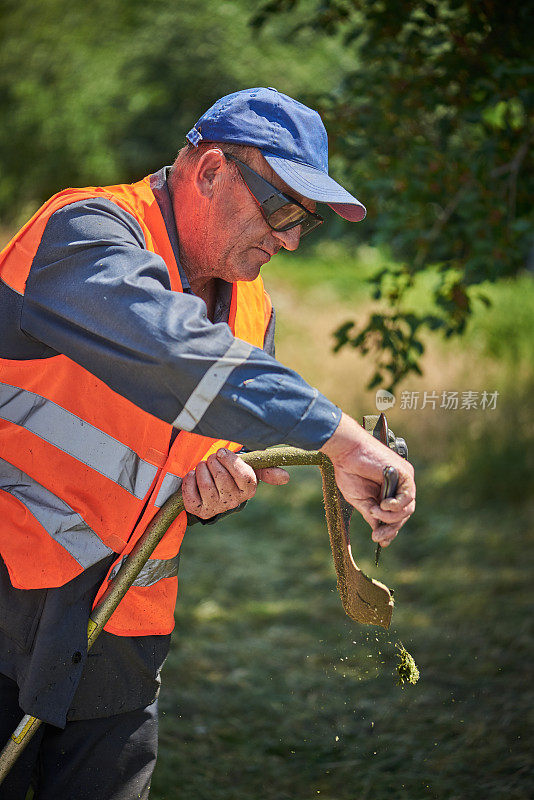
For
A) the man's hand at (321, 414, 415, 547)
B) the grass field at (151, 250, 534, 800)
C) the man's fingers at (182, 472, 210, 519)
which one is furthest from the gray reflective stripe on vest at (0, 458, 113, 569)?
the grass field at (151, 250, 534, 800)

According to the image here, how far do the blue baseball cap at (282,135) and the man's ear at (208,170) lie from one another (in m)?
0.04

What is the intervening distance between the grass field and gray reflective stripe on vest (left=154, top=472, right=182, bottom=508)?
78.2 inches

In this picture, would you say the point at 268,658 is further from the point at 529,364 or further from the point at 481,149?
the point at 529,364

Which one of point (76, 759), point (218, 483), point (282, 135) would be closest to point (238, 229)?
point (282, 135)

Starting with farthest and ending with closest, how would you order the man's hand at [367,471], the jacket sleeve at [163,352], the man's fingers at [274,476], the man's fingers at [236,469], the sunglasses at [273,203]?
the man's fingers at [274,476] → the sunglasses at [273,203] → the man's fingers at [236,469] → the man's hand at [367,471] → the jacket sleeve at [163,352]

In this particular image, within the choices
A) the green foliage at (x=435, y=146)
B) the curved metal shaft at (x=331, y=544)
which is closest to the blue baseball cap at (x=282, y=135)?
the curved metal shaft at (x=331, y=544)

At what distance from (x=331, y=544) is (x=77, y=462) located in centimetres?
59

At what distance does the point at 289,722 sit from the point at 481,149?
8.97ft

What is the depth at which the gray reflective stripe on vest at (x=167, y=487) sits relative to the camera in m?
2.05

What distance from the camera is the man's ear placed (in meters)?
1.99

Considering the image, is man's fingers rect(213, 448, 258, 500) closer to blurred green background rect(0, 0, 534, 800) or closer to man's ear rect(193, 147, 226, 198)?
man's ear rect(193, 147, 226, 198)

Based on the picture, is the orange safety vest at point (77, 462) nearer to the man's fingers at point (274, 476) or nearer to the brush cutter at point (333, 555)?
the brush cutter at point (333, 555)

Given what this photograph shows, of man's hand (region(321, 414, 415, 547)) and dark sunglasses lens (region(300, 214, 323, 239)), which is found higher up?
dark sunglasses lens (region(300, 214, 323, 239))

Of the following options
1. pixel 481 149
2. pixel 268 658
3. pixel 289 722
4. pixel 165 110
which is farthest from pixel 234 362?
pixel 165 110
